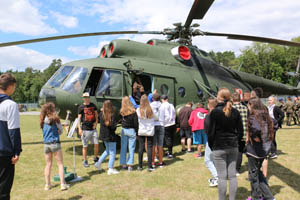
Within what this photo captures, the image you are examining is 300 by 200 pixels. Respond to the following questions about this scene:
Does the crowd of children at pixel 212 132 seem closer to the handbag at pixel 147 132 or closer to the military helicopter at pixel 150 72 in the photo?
the handbag at pixel 147 132

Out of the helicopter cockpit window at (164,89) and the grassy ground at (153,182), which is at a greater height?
the helicopter cockpit window at (164,89)

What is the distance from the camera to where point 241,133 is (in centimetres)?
365

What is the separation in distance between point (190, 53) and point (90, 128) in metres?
5.79

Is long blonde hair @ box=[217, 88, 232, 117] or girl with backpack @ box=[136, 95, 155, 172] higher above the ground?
long blonde hair @ box=[217, 88, 232, 117]

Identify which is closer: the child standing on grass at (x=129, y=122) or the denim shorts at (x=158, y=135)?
the child standing on grass at (x=129, y=122)

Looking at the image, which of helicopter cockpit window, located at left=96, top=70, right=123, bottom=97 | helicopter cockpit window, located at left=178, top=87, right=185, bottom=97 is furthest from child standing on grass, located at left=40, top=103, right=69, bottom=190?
helicopter cockpit window, located at left=178, top=87, right=185, bottom=97

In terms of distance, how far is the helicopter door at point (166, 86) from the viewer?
840 centimetres

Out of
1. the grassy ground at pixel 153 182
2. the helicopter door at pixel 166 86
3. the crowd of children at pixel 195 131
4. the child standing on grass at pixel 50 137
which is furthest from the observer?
the helicopter door at pixel 166 86

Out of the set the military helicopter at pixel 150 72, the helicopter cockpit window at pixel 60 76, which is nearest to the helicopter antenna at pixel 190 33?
the military helicopter at pixel 150 72

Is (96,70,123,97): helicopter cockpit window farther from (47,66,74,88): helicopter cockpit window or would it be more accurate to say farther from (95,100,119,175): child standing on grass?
(95,100,119,175): child standing on grass

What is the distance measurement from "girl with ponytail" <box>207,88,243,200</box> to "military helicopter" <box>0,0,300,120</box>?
447cm

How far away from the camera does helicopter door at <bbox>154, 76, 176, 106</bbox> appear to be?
27.6 feet

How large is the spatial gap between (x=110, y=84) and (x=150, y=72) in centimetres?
166

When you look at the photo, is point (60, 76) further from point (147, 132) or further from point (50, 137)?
point (147, 132)
